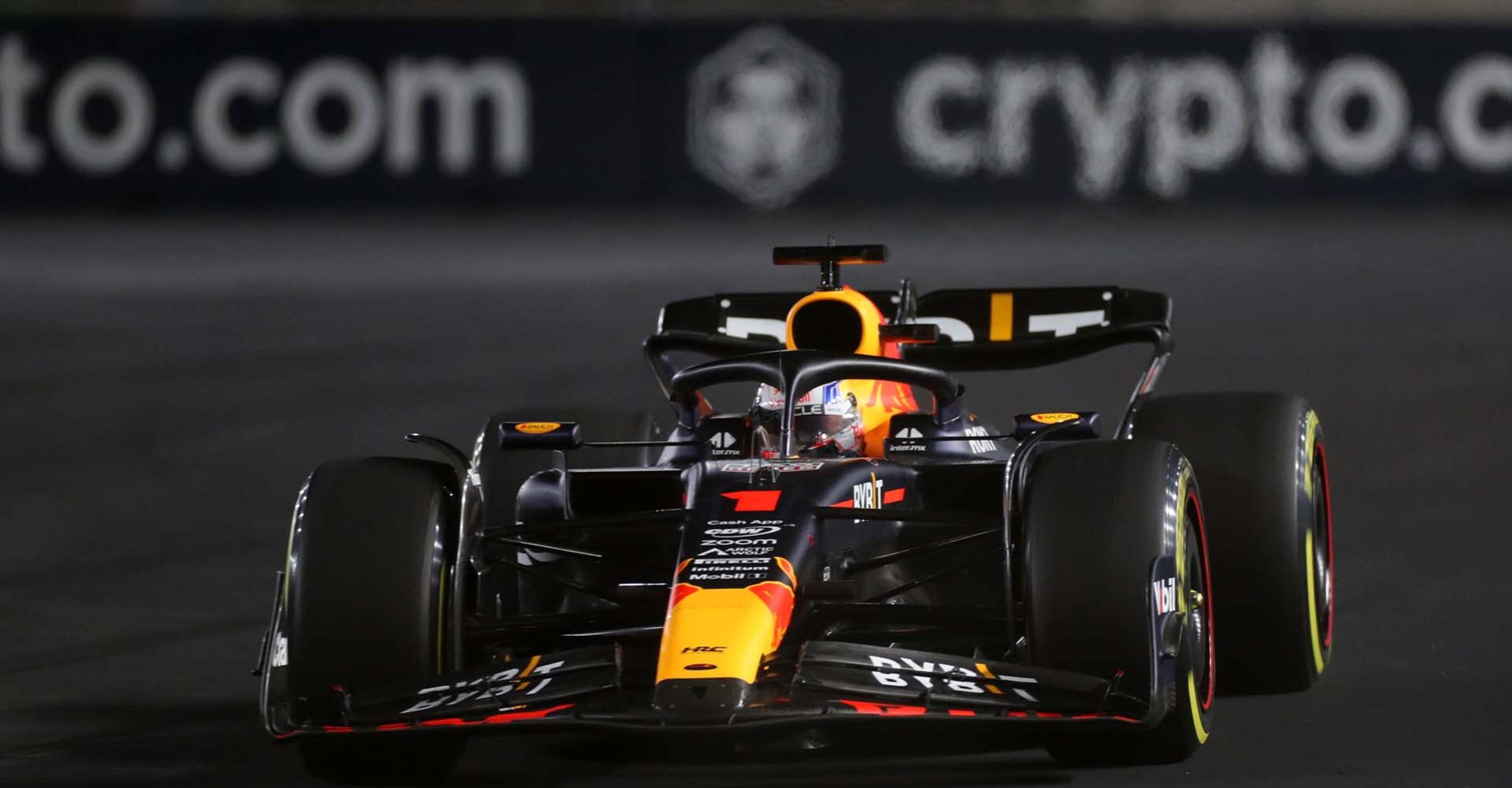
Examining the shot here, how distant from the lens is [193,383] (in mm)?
16719

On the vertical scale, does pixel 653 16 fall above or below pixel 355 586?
above

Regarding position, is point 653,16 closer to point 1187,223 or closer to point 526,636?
point 1187,223

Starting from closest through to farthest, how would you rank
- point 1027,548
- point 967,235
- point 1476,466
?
1. point 1027,548
2. point 1476,466
3. point 967,235

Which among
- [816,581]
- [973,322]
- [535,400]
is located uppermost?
[973,322]

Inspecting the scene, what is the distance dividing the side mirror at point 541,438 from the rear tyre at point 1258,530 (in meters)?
2.04

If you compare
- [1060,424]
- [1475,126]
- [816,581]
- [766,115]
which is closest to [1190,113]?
[1475,126]

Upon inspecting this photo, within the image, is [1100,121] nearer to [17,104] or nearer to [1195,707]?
[17,104]

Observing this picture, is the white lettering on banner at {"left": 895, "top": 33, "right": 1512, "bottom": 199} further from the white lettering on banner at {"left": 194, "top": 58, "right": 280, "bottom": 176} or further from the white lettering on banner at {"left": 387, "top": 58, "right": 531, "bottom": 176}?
the white lettering on banner at {"left": 194, "top": 58, "right": 280, "bottom": 176}

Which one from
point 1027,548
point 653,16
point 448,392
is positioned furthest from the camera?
point 653,16

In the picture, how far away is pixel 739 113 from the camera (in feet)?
81.3

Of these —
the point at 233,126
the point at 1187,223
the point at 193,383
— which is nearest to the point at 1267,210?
the point at 1187,223

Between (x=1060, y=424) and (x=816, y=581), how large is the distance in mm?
883

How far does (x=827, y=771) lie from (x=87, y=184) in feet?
63.1

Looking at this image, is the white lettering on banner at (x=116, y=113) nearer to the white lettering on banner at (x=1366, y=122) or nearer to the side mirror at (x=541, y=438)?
the white lettering on banner at (x=1366, y=122)
